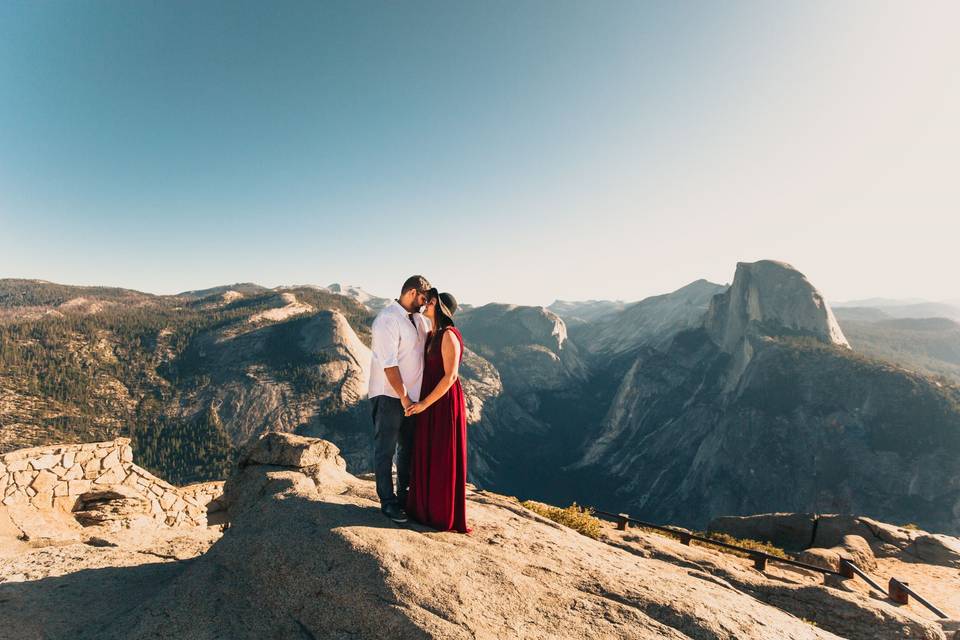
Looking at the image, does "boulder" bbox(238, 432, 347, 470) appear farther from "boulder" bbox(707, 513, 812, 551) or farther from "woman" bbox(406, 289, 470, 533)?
"boulder" bbox(707, 513, 812, 551)

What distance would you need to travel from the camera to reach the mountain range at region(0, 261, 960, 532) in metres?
69.8

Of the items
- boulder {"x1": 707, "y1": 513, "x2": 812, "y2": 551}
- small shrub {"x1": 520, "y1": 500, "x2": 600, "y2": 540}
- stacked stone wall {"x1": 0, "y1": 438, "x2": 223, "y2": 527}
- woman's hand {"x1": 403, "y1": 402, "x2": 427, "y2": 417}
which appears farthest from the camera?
boulder {"x1": 707, "y1": 513, "x2": 812, "y2": 551}

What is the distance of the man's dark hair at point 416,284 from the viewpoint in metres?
6.20

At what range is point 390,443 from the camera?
6129mm

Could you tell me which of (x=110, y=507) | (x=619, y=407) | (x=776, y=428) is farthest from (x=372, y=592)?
(x=619, y=407)

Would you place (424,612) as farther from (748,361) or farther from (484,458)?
(484,458)

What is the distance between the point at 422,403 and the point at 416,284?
191 centimetres

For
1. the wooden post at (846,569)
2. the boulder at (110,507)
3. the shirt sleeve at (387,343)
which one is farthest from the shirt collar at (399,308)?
the wooden post at (846,569)

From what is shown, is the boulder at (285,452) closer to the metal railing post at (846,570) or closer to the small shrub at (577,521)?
the small shrub at (577,521)

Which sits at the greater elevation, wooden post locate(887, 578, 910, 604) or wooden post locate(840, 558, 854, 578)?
wooden post locate(840, 558, 854, 578)

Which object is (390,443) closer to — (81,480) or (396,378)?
(396,378)

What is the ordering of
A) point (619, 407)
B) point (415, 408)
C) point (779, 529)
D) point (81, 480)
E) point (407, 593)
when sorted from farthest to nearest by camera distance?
point (619, 407)
point (779, 529)
point (81, 480)
point (415, 408)
point (407, 593)

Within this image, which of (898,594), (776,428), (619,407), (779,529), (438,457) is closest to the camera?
(438,457)

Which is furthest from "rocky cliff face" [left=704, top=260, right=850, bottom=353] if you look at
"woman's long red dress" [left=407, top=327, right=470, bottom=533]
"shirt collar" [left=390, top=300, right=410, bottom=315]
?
"shirt collar" [left=390, top=300, right=410, bottom=315]
